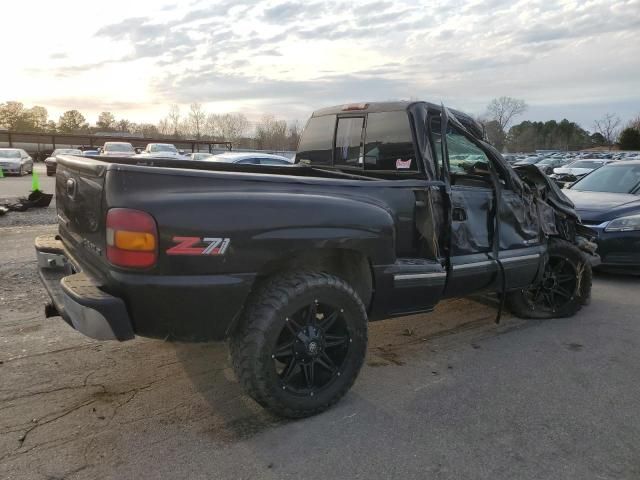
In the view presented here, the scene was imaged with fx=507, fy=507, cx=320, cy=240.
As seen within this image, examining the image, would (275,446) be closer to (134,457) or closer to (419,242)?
(134,457)

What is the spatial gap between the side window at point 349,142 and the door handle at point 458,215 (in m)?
0.97

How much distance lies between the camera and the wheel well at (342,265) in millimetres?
3178

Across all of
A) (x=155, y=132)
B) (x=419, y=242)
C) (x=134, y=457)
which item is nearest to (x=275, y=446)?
(x=134, y=457)

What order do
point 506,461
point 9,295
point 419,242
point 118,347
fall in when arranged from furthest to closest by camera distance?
point 9,295 < point 118,347 < point 419,242 < point 506,461

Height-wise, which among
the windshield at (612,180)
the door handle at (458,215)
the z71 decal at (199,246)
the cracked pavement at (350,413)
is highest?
the windshield at (612,180)

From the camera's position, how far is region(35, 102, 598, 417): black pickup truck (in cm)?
263

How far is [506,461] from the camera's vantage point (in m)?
2.75

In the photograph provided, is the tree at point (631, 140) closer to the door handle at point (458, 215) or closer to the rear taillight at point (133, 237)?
the door handle at point (458, 215)

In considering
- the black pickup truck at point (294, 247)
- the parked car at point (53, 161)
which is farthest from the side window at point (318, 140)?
the parked car at point (53, 161)

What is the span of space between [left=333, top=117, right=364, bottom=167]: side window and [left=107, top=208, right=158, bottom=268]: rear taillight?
2.42m

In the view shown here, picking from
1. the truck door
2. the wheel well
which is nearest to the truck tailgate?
the wheel well

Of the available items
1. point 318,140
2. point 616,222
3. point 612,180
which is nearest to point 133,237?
point 318,140

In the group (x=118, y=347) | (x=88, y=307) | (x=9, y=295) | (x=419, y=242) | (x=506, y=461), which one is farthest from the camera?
(x=9, y=295)

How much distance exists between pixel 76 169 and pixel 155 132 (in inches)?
4071
